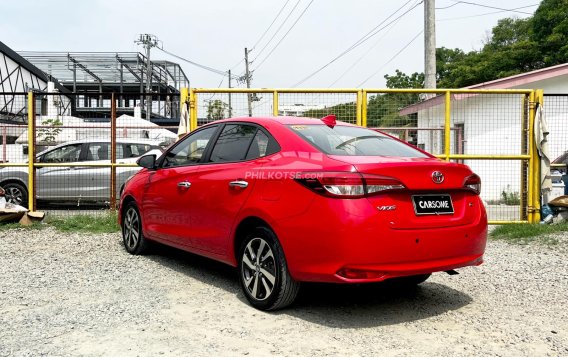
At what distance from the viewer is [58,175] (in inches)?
406

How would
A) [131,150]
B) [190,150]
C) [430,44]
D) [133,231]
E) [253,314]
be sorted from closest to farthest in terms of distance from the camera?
[253,314] → [190,150] → [133,231] → [131,150] → [430,44]

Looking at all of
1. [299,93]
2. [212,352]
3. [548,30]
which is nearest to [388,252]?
[212,352]

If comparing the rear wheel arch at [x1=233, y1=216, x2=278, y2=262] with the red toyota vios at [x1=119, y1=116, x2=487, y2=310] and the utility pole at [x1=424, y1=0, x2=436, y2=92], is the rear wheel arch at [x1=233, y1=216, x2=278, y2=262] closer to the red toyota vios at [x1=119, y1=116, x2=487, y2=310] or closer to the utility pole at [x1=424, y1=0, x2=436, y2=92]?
the red toyota vios at [x1=119, y1=116, x2=487, y2=310]

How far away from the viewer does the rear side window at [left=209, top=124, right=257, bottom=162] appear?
4844 millimetres

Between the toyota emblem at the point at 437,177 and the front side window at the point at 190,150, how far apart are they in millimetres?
2338

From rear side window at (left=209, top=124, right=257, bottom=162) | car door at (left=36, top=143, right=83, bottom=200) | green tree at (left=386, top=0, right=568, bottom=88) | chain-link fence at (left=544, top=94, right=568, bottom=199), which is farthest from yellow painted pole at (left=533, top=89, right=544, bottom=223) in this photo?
green tree at (left=386, top=0, right=568, bottom=88)

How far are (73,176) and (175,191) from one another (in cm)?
582

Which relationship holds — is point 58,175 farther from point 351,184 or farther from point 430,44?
point 430,44

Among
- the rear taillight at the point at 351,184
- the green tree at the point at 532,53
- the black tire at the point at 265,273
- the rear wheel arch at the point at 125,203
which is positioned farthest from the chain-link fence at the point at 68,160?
the green tree at the point at 532,53

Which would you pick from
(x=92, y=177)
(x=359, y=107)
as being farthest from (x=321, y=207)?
(x=92, y=177)

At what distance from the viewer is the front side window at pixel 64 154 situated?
1048 cm

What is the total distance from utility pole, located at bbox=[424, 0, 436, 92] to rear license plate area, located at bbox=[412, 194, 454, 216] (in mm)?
10190

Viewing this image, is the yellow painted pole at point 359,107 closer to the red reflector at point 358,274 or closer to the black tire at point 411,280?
the black tire at point 411,280

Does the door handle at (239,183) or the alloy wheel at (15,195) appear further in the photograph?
the alloy wheel at (15,195)
